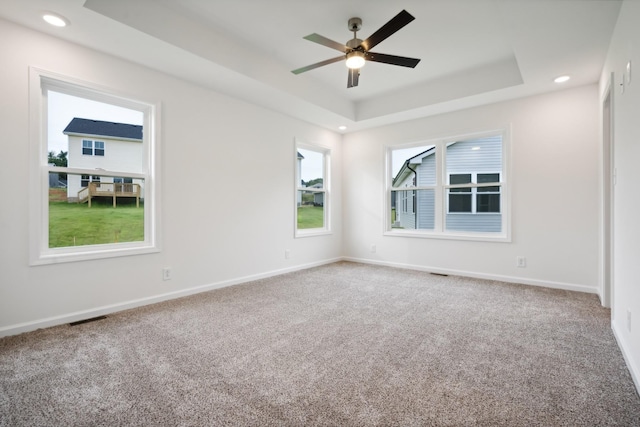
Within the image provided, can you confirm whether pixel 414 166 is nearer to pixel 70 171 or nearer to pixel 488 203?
pixel 488 203

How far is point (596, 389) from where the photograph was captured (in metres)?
1.71

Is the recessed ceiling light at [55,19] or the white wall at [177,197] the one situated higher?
the recessed ceiling light at [55,19]

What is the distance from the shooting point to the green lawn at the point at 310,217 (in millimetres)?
5270

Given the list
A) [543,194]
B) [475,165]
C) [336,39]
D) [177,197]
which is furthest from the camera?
[475,165]

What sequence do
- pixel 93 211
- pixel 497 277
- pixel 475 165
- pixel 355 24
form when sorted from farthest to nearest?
1. pixel 475 165
2. pixel 497 277
3. pixel 93 211
4. pixel 355 24

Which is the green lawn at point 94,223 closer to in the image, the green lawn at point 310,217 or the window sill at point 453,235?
the green lawn at point 310,217

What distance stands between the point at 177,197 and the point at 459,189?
159 inches

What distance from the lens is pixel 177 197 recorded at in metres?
3.46

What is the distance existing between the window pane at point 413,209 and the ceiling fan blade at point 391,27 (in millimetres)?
2970

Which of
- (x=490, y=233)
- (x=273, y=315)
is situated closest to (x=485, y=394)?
(x=273, y=315)

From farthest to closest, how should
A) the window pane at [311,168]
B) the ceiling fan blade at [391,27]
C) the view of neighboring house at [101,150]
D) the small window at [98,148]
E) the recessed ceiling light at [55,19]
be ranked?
the window pane at [311,168] < the small window at [98,148] < the view of neighboring house at [101,150] < the recessed ceiling light at [55,19] < the ceiling fan blade at [391,27]

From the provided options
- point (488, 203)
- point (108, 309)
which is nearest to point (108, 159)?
point (108, 309)

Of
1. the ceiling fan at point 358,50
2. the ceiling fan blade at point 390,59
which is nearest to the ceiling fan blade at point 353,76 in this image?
the ceiling fan at point 358,50

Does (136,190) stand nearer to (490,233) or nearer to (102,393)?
(102,393)
